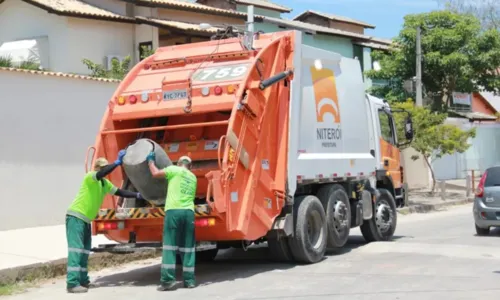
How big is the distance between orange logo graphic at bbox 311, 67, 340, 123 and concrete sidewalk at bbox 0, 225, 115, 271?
4.37 metres

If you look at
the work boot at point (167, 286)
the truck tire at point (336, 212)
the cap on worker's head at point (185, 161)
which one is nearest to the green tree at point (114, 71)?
the truck tire at point (336, 212)

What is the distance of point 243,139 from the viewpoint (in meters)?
9.44

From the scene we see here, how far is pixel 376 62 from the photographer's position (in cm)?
3281

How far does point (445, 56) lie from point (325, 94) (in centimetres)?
1970

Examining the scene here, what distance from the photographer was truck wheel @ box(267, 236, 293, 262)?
10.6 metres

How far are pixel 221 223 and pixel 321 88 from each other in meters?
3.47

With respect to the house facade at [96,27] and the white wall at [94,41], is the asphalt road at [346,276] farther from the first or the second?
the white wall at [94,41]

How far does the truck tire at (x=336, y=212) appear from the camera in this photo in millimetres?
11586

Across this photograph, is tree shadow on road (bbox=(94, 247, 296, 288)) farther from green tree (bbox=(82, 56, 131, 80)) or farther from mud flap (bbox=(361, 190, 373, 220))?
green tree (bbox=(82, 56, 131, 80))

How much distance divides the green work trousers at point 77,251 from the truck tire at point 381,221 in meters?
5.92

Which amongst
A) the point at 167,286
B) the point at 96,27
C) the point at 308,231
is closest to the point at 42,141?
the point at 308,231

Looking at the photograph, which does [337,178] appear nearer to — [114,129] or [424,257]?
[424,257]

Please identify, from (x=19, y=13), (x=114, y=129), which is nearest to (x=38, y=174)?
(x=114, y=129)

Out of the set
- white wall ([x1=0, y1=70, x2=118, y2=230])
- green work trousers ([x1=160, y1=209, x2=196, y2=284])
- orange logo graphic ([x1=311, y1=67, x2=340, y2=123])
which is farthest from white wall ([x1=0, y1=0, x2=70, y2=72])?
green work trousers ([x1=160, y1=209, x2=196, y2=284])
